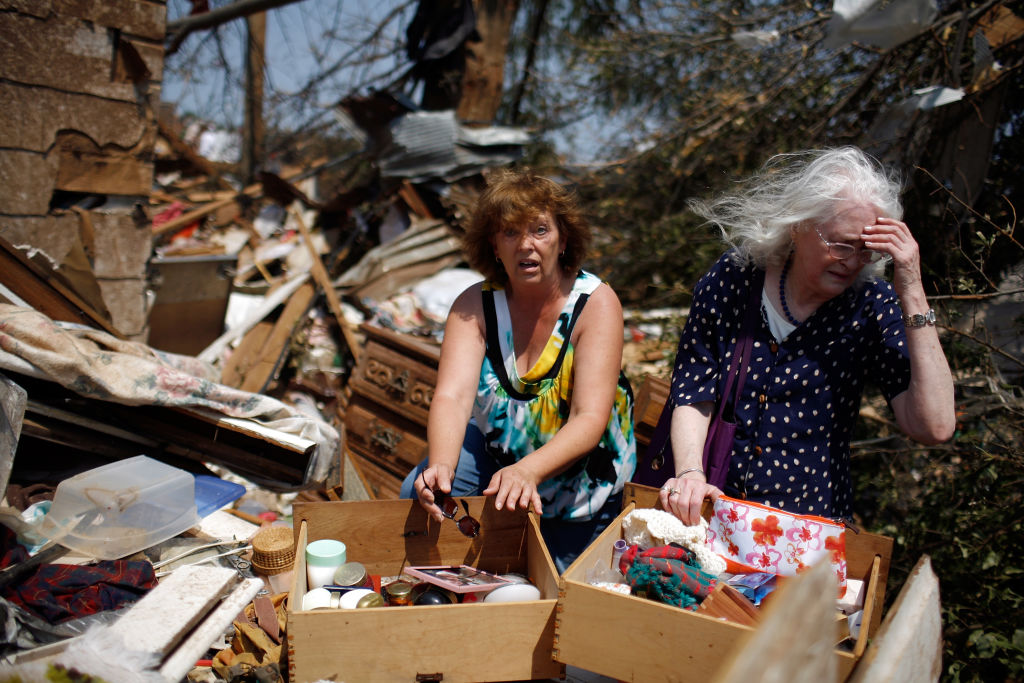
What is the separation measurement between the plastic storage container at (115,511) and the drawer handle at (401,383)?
4.55 ft

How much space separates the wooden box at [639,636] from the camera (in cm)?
153

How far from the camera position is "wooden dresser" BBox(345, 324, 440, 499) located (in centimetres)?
372

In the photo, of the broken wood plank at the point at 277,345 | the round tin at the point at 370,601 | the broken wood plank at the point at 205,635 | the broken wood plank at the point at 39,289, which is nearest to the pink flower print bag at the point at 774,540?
the round tin at the point at 370,601

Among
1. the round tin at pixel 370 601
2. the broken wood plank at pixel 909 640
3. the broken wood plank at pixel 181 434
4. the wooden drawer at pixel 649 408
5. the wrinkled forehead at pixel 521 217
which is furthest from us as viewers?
the wooden drawer at pixel 649 408

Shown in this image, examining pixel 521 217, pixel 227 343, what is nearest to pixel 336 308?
pixel 227 343

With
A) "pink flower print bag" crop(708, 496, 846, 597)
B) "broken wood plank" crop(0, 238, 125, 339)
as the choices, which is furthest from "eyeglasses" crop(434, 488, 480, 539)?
"broken wood plank" crop(0, 238, 125, 339)

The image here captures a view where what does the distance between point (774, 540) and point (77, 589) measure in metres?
2.01

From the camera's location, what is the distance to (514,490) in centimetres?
200

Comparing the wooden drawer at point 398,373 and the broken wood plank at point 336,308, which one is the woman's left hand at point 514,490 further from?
the broken wood plank at point 336,308

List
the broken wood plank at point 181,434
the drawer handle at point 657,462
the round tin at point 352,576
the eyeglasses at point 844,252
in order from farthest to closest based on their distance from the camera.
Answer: the broken wood plank at point 181,434, the drawer handle at point 657,462, the eyeglasses at point 844,252, the round tin at point 352,576

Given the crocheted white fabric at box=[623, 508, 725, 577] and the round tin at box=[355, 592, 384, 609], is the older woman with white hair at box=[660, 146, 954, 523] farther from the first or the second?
the round tin at box=[355, 592, 384, 609]

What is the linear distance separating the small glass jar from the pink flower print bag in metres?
0.87

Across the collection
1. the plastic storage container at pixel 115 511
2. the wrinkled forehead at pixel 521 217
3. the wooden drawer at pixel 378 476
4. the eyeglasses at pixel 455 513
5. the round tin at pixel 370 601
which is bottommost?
the wooden drawer at pixel 378 476

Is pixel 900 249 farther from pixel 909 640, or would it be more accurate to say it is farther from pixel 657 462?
pixel 909 640
